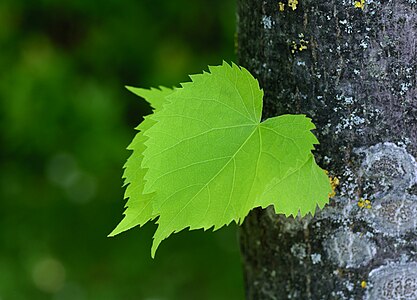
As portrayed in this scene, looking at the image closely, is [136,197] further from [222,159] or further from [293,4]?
[293,4]

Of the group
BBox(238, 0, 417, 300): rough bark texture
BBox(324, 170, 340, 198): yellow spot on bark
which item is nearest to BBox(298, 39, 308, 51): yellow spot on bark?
BBox(238, 0, 417, 300): rough bark texture

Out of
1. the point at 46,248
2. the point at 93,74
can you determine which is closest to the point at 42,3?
the point at 93,74

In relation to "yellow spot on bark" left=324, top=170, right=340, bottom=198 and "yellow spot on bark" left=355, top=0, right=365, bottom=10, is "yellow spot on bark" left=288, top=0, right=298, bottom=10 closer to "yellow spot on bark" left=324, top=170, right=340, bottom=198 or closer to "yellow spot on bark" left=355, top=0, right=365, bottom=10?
"yellow spot on bark" left=355, top=0, right=365, bottom=10

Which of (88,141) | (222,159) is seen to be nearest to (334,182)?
(222,159)

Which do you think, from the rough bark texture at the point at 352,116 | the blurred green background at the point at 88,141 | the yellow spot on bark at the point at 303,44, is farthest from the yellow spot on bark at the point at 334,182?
the blurred green background at the point at 88,141

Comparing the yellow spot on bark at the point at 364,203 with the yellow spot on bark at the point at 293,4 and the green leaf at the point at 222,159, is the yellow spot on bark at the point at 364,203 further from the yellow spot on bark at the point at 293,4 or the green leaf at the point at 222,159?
the yellow spot on bark at the point at 293,4

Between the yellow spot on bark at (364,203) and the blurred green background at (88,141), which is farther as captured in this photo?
the blurred green background at (88,141)
